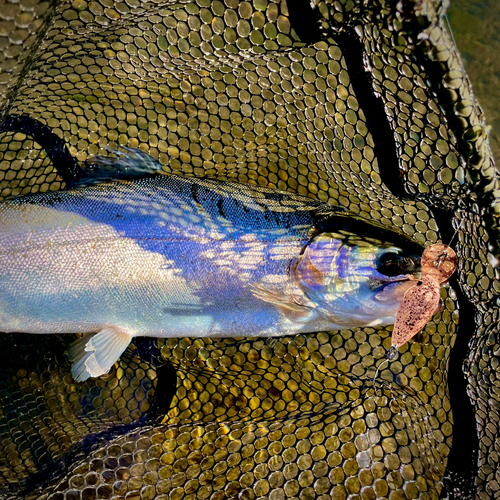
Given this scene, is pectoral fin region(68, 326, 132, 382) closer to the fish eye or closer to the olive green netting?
the olive green netting

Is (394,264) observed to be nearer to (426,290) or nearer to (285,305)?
(426,290)

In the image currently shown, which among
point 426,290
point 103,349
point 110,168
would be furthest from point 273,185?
point 103,349

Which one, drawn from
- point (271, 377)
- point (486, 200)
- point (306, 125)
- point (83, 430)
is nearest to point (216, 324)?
point (271, 377)

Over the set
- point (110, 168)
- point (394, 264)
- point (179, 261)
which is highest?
point (110, 168)

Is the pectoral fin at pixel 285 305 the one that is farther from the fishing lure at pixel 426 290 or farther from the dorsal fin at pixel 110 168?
the dorsal fin at pixel 110 168

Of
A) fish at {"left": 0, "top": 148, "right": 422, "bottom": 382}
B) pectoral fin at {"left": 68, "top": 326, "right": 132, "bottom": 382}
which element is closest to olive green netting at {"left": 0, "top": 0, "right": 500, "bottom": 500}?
pectoral fin at {"left": 68, "top": 326, "right": 132, "bottom": 382}

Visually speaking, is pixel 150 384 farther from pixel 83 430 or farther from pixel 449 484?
pixel 449 484
